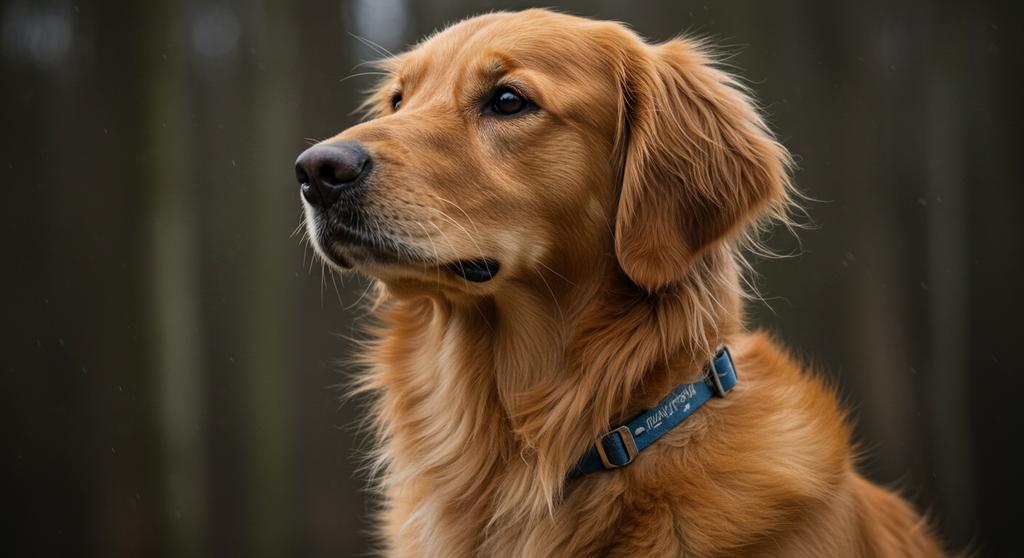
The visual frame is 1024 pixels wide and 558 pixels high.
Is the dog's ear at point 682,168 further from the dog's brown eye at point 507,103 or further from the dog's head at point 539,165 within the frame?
the dog's brown eye at point 507,103

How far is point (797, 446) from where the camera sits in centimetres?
239

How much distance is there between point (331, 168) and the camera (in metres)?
2.19

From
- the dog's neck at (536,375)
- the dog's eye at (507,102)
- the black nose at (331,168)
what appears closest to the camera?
the black nose at (331,168)

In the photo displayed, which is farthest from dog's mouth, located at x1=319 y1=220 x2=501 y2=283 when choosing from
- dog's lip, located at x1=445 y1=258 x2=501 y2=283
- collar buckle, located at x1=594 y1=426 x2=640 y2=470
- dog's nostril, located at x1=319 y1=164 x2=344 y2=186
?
collar buckle, located at x1=594 y1=426 x2=640 y2=470

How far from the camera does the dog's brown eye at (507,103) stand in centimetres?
248

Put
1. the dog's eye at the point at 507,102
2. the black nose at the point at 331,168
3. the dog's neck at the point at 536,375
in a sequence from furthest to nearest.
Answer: the dog's eye at the point at 507,102
the dog's neck at the point at 536,375
the black nose at the point at 331,168

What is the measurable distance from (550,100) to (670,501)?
3.81 feet

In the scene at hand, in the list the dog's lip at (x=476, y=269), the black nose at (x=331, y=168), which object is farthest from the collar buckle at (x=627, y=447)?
the black nose at (x=331, y=168)

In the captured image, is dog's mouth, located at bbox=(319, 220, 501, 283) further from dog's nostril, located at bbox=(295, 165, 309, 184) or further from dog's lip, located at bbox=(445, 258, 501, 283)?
dog's nostril, located at bbox=(295, 165, 309, 184)

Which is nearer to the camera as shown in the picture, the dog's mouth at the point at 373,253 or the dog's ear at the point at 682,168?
the dog's mouth at the point at 373,253

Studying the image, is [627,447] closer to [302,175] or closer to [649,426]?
[649,426]

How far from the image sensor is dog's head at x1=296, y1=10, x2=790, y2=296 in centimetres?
224

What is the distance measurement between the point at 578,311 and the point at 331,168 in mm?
790

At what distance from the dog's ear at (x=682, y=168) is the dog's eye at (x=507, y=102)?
353mm
